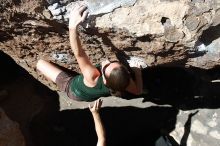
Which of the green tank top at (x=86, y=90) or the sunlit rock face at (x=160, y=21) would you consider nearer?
the sunlit rock face at (x=160, y=21)

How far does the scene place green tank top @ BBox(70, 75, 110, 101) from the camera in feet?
12.9

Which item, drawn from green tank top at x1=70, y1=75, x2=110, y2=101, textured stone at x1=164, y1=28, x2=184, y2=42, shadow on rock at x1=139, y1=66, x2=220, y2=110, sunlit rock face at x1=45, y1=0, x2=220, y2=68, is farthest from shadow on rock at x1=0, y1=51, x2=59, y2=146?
textured stone at x1=164, y1=28, x2=184, y2=42

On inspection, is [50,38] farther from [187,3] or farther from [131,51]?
[187,3]

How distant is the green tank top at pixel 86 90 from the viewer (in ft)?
12.9

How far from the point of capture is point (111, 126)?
15.4 feet

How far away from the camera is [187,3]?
10.6 feet

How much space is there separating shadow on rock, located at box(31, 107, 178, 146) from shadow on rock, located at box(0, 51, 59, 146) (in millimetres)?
103

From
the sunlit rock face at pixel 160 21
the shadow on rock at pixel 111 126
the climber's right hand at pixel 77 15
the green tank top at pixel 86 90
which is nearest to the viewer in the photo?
the sunlit rock face at pixel 160 21

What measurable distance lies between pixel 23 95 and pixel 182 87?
1.73 metres

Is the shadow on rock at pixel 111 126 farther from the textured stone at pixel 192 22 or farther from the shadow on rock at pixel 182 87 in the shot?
the textured stone at pixel 192 22

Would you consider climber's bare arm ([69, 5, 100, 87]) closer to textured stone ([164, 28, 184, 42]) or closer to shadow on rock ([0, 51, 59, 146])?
textured stone ([164, 28, 184, 42])

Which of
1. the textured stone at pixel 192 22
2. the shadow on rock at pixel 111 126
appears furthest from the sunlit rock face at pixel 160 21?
the shadow on rock at pixel 111 126

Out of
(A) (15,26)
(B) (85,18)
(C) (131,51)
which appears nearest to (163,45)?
(C) (131,51)

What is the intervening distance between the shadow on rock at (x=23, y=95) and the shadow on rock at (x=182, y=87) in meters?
1.09
